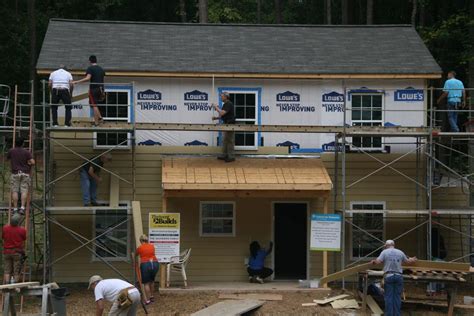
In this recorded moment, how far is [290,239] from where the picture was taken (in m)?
22.8

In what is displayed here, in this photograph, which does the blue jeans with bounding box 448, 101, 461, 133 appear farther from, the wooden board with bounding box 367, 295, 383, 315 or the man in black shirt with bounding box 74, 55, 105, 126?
the man in black shirt with bounding box 74, 55, 105, 126

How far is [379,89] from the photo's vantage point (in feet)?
73.9

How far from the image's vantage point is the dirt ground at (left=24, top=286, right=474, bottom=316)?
1844 centimetres

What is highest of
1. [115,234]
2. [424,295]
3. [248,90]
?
[248,90]

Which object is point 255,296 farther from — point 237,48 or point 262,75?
point 237,48

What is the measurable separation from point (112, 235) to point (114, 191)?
1417mm

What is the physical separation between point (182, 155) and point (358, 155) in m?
4.79

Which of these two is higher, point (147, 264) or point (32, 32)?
point (32, 32)

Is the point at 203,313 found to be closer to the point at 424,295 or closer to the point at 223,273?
the point at 223,273

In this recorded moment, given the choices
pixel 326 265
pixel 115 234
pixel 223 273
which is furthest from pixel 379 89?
pixel 115 234

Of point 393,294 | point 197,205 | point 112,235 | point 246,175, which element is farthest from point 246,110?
point 393,294

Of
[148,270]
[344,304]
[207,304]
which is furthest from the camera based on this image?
[344,304]

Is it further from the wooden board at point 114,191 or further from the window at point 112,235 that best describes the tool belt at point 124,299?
the window at point 112,235

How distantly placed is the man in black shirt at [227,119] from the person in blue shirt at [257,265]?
246 centimetres
